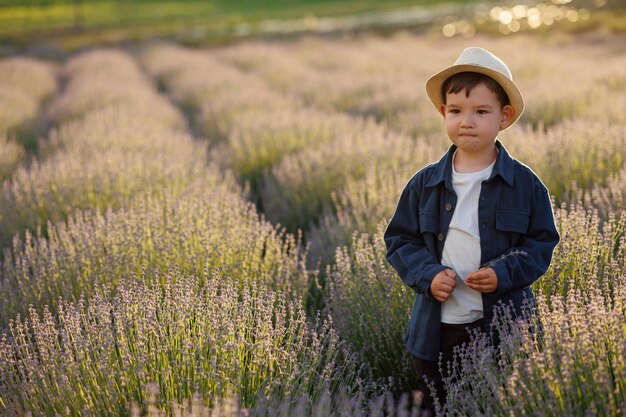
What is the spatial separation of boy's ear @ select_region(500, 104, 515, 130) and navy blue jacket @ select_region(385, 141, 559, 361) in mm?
78

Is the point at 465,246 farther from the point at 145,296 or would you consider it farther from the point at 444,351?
the point at 145,296

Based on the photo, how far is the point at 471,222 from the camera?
2.52 m

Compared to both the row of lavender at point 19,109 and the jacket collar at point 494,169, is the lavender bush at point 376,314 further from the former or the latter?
the row of lavender at point 19,109

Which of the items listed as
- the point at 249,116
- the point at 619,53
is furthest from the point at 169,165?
the point at 619,53

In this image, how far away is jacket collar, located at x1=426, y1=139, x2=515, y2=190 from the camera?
247 cm

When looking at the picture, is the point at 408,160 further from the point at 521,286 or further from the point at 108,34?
the point at 108,34

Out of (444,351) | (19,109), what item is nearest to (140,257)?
(444,351)

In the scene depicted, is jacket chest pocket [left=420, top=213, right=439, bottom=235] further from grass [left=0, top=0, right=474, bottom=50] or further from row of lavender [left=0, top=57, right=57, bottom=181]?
grass [left=0, top=0, right=474, bottom=50]

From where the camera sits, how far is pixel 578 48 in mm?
15430

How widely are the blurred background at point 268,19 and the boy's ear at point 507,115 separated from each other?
18.7 meters

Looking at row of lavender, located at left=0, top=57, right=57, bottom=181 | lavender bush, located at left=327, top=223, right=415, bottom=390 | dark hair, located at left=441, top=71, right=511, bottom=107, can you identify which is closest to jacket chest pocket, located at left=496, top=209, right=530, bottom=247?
dark hair, located at left=441, top=71, right=511, bottom=107

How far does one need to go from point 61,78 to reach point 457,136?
18551 millimetres

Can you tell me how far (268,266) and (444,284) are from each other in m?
1.38

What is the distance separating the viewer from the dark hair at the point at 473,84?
8.21ft
